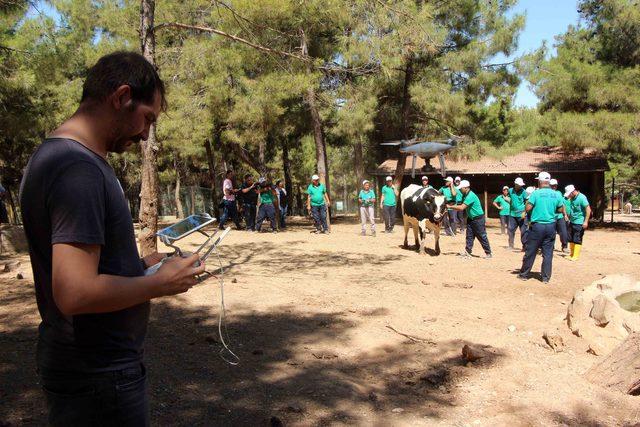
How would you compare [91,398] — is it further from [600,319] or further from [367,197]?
[367,197]

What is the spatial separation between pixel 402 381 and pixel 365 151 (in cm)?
2803

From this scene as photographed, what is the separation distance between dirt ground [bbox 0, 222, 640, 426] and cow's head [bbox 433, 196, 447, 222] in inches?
92.6

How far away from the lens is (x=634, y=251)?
1327 cm

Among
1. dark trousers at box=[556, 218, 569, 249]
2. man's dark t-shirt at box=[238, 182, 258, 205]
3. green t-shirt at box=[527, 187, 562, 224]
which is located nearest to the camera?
green t-shirt at box=[527, 187, 562, 224]

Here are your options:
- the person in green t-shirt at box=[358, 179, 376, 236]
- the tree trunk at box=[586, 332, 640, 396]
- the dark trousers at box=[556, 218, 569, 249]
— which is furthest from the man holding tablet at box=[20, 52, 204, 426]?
the person in green t-shirt at box=[358, 179, 376, 236]

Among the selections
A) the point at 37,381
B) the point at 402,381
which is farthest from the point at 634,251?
the point at 37,381

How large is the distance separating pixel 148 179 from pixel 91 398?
5.53 meters

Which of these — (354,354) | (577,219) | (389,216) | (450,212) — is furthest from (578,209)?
(354,354)

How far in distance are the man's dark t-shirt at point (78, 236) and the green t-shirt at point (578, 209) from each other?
36.6 ft

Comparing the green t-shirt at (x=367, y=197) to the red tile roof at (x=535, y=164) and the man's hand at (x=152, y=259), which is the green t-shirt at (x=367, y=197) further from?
the man's hand at (x=152, y=259)

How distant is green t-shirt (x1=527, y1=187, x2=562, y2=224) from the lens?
8523 millimetres

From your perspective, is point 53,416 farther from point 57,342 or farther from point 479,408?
point 479,408

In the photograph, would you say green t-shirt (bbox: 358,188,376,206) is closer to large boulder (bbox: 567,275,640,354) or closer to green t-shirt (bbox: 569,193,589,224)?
green t-shirt (bbox: 569,193,589,224)

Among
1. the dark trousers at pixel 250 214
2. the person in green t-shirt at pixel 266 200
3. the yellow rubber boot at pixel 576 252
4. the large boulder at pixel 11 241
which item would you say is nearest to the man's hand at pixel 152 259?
the large boulder at pixel 11 241
